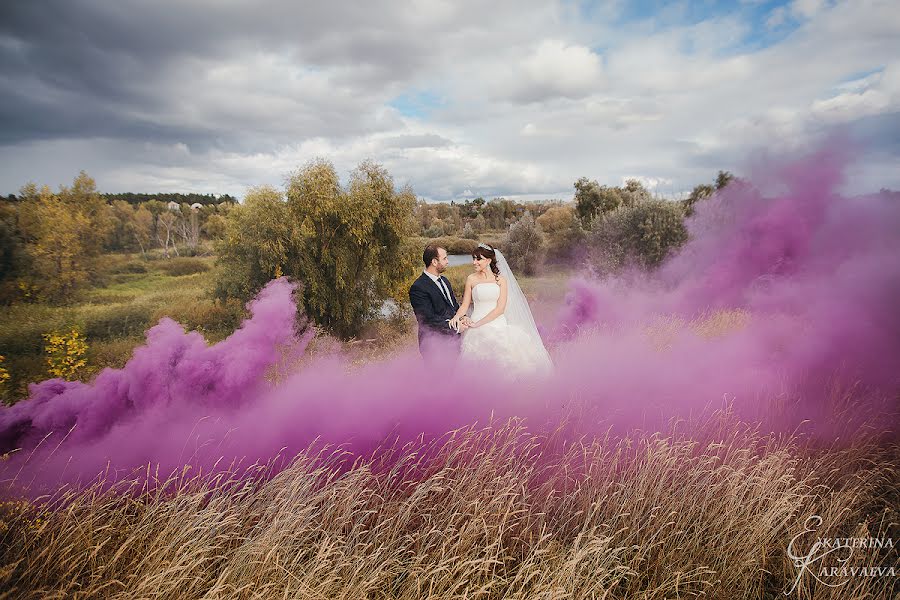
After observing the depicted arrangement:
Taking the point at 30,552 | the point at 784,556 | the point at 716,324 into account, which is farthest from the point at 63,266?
the point at 716,324

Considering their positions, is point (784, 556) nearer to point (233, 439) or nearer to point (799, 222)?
point (233, 439)

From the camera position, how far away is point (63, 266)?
10.6 metres

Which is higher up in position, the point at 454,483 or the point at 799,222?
the point at 799,222

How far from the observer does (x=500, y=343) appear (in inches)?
297

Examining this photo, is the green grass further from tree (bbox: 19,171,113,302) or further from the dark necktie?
the dark necktie

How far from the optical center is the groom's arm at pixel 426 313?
757 cm

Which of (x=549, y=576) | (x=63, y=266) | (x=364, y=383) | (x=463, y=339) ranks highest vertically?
(x=63, y=266)

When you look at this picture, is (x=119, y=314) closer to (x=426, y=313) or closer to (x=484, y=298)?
(x=426, y=313)

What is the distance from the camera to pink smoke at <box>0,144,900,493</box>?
17.3 feet

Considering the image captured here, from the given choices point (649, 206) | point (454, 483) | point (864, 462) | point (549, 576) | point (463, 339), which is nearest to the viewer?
point (549, 576)

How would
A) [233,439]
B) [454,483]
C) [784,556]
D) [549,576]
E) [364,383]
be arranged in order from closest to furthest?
[549,576] → [784,556] → [454,483] → [233,439] → [364,383]

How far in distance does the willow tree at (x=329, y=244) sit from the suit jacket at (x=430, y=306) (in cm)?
992

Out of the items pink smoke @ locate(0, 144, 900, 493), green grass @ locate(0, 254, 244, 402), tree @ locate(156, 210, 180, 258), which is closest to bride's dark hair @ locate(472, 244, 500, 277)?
pink smoke @ locate(0, 144, 900, 493)

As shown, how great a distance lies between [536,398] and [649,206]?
61.1 ft
